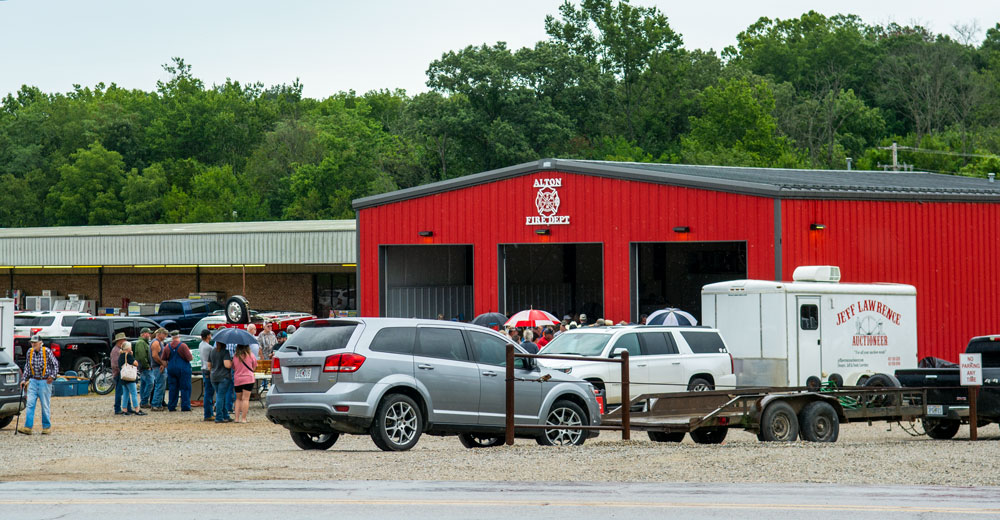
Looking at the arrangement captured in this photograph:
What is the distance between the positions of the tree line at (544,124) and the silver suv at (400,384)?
52485mm

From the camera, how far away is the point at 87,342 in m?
31.4

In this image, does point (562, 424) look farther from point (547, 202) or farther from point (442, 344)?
point (547, 202)

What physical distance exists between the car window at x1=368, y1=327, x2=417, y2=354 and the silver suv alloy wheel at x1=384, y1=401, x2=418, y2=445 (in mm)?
685

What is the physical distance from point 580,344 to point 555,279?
67.4ft

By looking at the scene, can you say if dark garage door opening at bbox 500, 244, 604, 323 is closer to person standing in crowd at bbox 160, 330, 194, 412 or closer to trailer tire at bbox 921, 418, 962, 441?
person standing in crowd at bbox 160, 330, 194, 412

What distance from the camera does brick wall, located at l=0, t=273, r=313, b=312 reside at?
163ft

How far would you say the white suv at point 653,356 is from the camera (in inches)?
837

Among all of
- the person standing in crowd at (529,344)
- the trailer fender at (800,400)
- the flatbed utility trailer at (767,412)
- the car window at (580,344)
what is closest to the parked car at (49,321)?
the person standing in crowd at (529,344)

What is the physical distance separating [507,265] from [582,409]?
24.2 meters

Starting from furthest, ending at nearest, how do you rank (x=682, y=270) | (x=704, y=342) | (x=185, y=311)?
(x=185, y=311) < (x=682, y=270) < (x=704, y=342)

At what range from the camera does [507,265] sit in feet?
135

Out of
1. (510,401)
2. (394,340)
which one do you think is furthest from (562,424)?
(394,340)

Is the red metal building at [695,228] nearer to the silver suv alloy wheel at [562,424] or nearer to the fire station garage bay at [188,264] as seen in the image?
the fire station garage bay at [188,264]

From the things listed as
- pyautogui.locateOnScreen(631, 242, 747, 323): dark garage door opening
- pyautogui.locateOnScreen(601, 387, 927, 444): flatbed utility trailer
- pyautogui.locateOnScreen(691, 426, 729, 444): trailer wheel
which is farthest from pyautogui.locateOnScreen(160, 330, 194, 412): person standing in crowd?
pyautogui.locateOnScreen(631, 242, 747, 323): dark garage door opening
